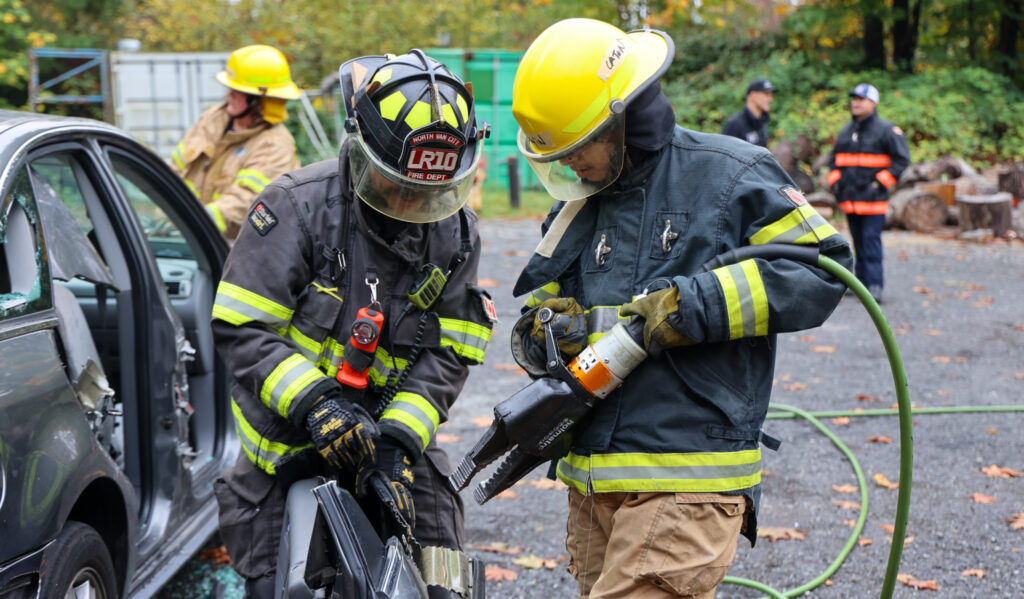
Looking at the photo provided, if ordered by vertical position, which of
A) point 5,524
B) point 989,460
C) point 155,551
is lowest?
point 989,460

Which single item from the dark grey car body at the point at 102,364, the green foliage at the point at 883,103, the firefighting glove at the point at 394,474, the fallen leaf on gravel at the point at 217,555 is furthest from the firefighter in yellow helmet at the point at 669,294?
the green foliage at the point at 883,103

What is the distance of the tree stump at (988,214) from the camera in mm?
12750

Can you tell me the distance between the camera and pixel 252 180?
5.14 meters

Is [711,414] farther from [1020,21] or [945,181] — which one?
[1020,21]

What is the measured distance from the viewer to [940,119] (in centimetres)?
1692

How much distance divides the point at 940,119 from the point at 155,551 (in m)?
17.0

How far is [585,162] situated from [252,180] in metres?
3.29

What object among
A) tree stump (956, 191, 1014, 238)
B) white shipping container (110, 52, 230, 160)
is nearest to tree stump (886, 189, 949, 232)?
tree stump (956, 191, 1014, 238)

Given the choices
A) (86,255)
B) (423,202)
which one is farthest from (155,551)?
(423,202)

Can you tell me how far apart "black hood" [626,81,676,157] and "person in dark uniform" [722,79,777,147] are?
762 centimetres

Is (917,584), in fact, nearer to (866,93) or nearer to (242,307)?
(242,307)

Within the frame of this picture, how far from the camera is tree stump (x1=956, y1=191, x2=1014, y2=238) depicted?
12.8 m

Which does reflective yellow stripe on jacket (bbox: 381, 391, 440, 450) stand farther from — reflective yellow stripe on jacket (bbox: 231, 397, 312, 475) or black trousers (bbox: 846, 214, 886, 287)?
black trousers (bbox: 846, 214, 886, 287)

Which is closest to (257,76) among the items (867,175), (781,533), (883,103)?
(781,533)
